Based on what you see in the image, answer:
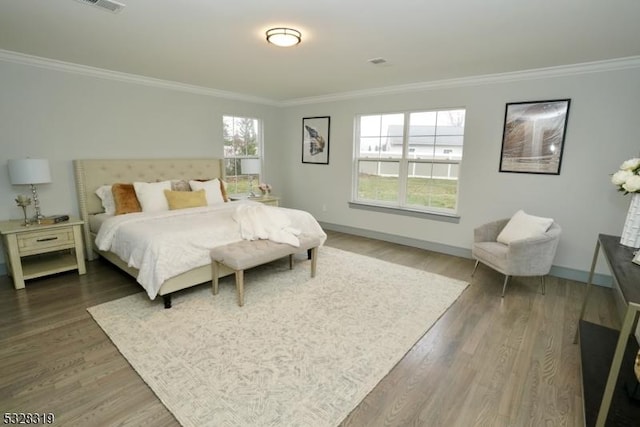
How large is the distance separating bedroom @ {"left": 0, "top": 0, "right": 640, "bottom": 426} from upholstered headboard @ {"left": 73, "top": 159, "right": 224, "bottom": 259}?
0.15m

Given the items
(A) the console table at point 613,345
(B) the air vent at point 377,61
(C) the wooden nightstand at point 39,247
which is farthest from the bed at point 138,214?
(A) the console table at point 613,345

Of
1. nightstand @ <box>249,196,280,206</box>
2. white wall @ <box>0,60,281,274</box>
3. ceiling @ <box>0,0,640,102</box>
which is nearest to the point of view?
ceiling @ <box>0,0,640,102</box>

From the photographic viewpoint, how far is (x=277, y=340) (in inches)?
95.1

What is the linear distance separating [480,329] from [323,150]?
4.12 metres

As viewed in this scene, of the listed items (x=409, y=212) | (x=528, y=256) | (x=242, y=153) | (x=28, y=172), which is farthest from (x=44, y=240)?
(x=528, y=256)

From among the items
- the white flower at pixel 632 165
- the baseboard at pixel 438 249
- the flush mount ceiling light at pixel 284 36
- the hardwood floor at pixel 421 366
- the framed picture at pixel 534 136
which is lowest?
the hardwood floor at pixel 421 366

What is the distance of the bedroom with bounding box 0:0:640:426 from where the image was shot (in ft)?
10.9

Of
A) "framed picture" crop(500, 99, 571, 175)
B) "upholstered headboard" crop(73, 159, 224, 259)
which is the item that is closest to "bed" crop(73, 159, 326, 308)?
"upholstered headboard" crop(73, 159, 224, 259)

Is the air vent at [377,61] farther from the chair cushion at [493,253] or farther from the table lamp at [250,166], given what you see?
the table lamp at [250,166]

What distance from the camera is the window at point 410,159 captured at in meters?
4.53

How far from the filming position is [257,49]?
3.12 meters

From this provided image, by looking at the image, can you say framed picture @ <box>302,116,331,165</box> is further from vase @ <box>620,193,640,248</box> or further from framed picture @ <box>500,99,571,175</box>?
vase @ <box>620,193,640,248</box>

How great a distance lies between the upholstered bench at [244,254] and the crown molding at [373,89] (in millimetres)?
2893

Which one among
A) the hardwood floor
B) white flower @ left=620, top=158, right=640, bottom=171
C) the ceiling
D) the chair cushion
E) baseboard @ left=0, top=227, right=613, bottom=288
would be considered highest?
the ceiling
